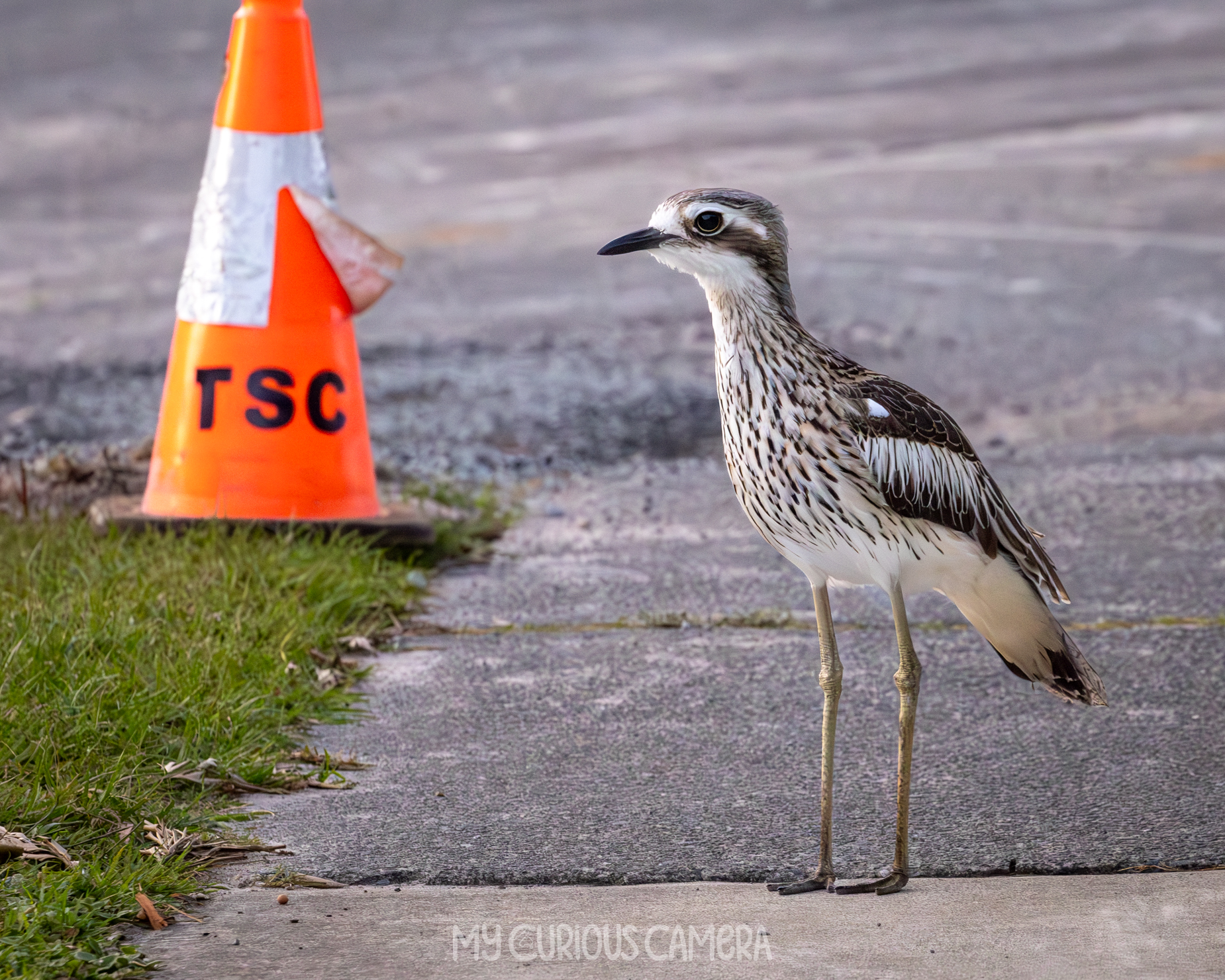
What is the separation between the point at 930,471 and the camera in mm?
3158

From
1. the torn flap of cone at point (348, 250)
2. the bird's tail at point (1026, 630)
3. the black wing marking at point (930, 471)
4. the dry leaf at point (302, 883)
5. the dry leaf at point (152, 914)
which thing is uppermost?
the torn flap of cone at point (348, 250)

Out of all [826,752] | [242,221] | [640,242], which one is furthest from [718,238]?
[242,221]

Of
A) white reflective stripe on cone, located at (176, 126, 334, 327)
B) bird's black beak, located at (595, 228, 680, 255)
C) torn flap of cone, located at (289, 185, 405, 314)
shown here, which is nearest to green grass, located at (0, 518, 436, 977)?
white reflective stripe on cone, located at (176, 126, 334, 327)

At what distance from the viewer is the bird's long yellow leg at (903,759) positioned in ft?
10.1

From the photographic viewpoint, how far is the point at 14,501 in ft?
19.9

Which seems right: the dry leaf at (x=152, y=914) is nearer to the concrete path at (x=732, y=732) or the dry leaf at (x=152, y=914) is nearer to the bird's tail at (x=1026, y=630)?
the concrete path at (x=732, y=732)

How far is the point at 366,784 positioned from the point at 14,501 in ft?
9.95

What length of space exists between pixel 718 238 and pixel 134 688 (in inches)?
76.5

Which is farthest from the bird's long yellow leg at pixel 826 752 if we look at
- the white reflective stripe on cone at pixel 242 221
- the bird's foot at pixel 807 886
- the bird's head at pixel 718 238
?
the white reflective stripe on cone at pixel 242 221

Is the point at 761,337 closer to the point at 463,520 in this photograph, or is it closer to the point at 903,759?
the point at 903,759

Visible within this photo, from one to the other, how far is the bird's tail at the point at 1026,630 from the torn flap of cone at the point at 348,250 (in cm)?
269

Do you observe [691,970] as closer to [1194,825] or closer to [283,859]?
[283,859]

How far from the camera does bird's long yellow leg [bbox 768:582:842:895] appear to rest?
309 cm

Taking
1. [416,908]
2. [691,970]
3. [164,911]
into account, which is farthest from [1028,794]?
[164,911]
